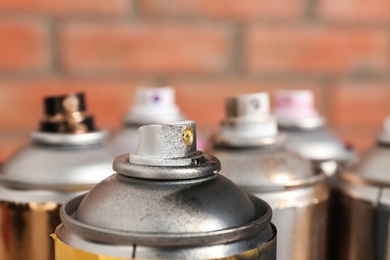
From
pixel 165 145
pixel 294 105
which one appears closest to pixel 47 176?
pixel 165 145

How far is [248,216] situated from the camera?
284 millimetres

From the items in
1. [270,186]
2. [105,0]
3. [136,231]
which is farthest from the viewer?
[105,0]

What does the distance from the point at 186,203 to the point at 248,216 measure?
1.3 inches

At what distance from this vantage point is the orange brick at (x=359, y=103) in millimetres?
848

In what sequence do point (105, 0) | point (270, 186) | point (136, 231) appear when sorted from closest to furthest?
point (136, 231), point (270, 186), point (105, 0)

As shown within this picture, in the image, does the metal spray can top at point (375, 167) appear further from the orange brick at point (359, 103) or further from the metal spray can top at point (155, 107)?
the orange brick at point (359, 103)

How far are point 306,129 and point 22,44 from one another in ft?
1.34

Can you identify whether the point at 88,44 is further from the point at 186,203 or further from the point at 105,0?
the point at 186,203

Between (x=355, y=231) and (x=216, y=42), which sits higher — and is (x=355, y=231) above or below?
below

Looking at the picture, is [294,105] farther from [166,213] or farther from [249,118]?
[166,213]

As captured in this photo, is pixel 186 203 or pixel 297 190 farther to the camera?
pixel 297 190

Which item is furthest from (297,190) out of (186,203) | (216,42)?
(216,42)

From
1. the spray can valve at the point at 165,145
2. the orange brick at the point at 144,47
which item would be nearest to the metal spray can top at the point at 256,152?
the spray can valve at the point at 165,145

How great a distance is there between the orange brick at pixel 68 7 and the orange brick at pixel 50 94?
89mm
